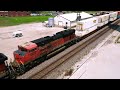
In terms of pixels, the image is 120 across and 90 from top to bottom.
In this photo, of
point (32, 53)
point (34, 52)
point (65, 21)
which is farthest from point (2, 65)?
point (65, 21)

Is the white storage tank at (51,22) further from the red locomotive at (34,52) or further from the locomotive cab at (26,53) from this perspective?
the locomotive cab at (26,53)

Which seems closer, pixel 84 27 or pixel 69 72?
pixel 69 72

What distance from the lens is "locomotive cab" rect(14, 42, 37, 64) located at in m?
18.7

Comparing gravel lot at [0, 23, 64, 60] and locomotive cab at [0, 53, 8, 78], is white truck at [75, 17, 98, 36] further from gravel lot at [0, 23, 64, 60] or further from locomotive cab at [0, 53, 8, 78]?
locomotive cab at [0, 53, 8, 78]

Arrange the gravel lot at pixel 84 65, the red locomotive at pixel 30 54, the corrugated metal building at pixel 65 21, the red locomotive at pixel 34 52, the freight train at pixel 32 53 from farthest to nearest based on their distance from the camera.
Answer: the corrugated metal building at pixel 65 21, the red locomotive at pixel 34 52, the gravel lot at pixel 84 65, the red locomotive at pixel 30 54, the freight train at pixel 32 53

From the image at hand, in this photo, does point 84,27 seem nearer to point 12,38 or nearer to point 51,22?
point 12,38

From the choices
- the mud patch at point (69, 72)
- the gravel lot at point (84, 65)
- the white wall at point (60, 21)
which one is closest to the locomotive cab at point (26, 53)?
the gravel lot at point (84, 65)

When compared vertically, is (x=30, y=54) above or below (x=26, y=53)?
below

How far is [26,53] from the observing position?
1891 cm

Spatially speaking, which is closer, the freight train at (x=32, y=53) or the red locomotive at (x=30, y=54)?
the freight train at (x=32, y=53)

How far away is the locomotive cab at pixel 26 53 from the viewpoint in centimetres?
1866
